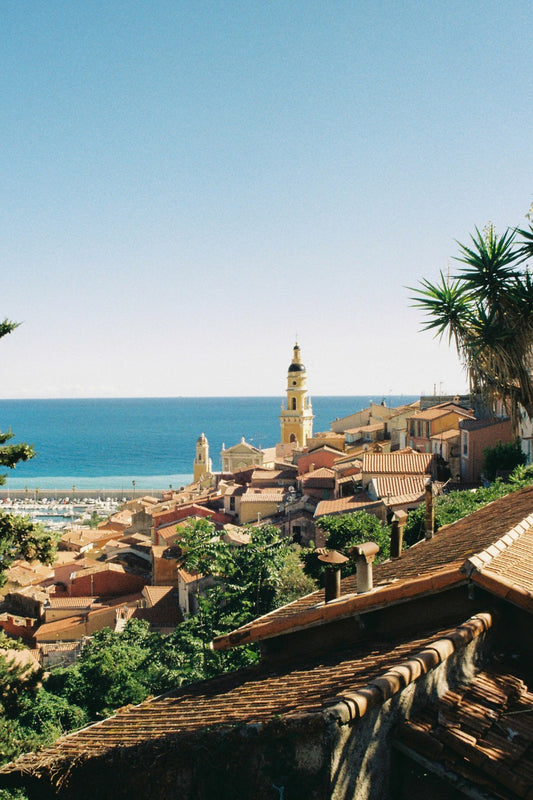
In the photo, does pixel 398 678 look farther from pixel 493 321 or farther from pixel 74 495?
pixel 74 495

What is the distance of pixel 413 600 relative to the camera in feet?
20.1

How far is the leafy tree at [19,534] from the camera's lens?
1326 centimetres

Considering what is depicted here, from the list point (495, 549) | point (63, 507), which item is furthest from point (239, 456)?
point (495, 549)

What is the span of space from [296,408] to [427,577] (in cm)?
7879

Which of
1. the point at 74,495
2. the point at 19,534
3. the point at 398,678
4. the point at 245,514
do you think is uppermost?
the point at 398,678

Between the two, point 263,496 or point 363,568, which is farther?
point 263,496

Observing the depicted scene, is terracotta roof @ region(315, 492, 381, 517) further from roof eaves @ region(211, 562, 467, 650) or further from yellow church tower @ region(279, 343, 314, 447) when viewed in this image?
yellow church tower @ region(279, 343, 314, 447)

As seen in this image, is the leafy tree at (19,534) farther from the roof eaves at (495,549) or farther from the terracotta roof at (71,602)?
the terracotta roof at (71,602)

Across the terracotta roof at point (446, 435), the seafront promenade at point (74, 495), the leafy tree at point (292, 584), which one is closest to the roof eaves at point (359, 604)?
the leafy tree at point (292, 584)

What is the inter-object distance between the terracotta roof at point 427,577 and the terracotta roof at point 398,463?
25477mm

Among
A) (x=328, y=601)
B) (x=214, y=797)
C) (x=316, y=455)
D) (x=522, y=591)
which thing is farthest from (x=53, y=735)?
(x=316, y=455)

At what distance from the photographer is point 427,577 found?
239 inches

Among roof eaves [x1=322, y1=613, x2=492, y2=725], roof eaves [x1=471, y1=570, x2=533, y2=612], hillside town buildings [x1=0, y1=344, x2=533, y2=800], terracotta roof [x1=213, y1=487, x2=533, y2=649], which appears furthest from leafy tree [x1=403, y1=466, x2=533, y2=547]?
roof eaves [x1=322, y1=613, x2=492, y2=725]

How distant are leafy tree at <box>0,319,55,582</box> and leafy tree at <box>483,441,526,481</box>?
65.6 feet
